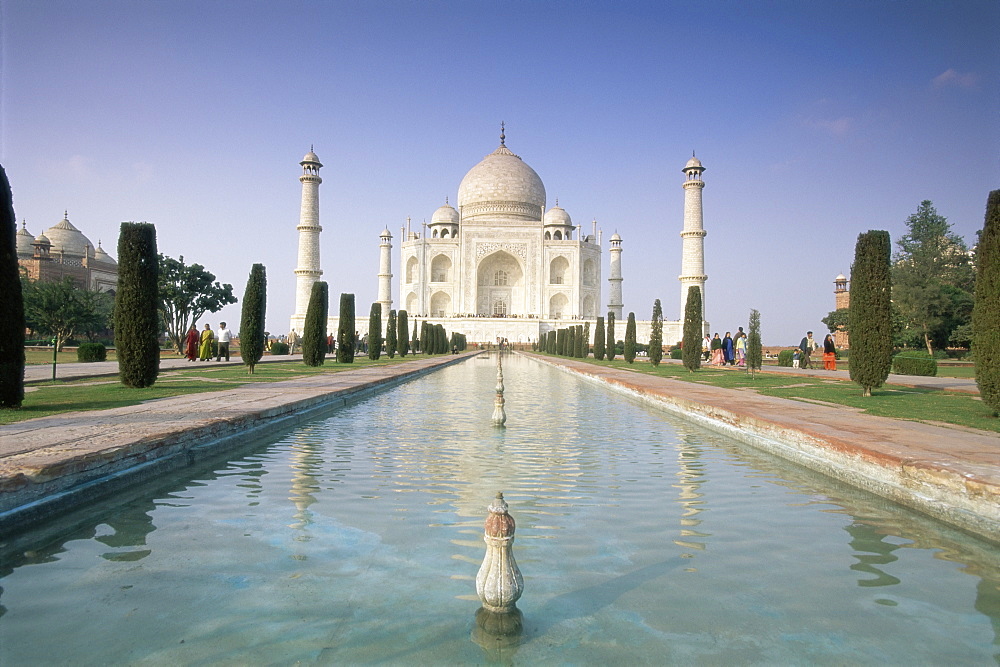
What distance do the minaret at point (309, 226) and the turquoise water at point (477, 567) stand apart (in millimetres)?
31883

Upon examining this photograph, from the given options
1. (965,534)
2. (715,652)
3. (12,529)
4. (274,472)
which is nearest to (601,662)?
(715,652)

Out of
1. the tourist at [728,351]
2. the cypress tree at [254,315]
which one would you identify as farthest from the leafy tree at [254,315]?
the tourist at [728,351]

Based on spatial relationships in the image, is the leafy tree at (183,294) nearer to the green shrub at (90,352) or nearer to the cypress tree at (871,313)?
the green shrub at (90,352)

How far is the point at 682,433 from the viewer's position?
5.58 meters

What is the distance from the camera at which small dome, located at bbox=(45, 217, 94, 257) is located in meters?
41.1

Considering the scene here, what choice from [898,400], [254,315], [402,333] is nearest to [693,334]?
[898,400]

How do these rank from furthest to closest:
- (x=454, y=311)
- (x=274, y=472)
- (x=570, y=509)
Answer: (x=454, y=311)
(x=274, y=472)
(x=570, y=509)

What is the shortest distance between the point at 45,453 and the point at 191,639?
1.94 meters

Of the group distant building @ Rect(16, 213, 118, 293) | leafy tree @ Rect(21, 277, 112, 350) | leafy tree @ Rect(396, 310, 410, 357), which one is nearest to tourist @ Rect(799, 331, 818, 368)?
leafy tree @ Rect(396, 310, 410, 357)

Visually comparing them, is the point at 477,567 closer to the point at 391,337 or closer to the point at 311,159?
the point at 391,337

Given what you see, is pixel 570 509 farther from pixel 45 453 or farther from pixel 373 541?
pixel 45 453

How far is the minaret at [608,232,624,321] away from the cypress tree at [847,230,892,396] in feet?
123

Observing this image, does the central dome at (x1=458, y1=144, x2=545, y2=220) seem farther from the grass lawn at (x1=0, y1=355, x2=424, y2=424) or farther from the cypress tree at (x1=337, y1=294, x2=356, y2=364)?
the grass lawn at (x1=0, y1=355, x2=424, y2=424)

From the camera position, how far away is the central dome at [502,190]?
46250 millimetres
